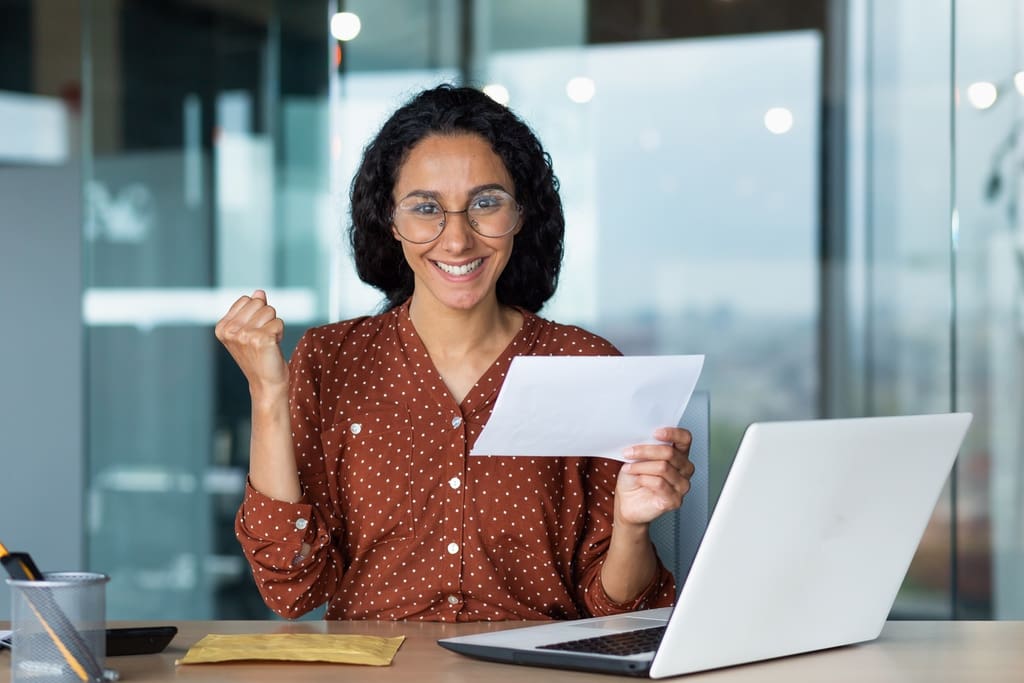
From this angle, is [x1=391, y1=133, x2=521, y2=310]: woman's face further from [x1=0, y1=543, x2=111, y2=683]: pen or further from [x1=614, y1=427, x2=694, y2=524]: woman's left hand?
[x1=0, y1=543, x2=111, y2=683]: pen

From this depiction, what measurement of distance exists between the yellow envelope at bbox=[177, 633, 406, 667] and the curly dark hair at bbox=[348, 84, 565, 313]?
783 mm

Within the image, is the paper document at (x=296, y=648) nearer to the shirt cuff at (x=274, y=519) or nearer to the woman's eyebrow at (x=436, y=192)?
the shirt cuff at (x=274, y=519)

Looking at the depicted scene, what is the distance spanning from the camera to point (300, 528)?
67.1 inches

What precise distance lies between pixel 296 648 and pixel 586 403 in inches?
16.1

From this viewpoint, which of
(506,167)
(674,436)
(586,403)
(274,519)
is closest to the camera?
(586,403)

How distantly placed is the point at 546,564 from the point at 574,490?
0.12m

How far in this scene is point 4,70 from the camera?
5422mm

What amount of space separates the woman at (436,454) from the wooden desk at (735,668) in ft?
0.99

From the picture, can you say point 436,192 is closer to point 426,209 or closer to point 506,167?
point 426,209

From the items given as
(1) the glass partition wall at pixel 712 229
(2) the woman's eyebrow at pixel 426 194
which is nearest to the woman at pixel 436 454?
(2) the woman's eyebrow at pixel 426 194

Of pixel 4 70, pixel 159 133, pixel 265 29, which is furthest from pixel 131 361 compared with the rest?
pixel 4 70

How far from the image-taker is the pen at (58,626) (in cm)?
116

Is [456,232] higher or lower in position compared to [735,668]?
higher

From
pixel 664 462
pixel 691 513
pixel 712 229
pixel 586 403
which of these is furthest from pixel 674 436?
pixel 712 229
